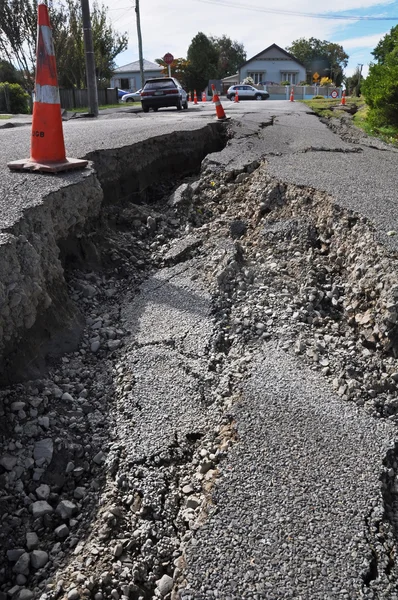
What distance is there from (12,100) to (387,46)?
46.3 ft

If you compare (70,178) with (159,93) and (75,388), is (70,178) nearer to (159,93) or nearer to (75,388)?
(75,388)

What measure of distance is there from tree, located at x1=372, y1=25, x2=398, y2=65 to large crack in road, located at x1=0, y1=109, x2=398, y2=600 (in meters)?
12.0

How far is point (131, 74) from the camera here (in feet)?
202

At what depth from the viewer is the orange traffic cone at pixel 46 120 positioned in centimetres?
475

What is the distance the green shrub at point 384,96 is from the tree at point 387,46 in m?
2.23

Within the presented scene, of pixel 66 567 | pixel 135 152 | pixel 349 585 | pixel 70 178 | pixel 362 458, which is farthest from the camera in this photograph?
pixel 135 152

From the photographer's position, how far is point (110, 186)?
Answer: 5.98 metres

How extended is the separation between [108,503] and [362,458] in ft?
4.02

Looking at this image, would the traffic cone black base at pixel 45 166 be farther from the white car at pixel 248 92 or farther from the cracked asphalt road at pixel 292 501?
the white car at pixel 248 92

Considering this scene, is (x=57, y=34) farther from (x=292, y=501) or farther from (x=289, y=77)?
(x=289, y=77)

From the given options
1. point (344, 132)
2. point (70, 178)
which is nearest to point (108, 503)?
point (70, 178)

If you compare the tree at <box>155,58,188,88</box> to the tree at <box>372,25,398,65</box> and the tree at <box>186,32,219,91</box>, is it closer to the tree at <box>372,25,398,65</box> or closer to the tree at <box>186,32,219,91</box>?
the tree at <box>186,32,219,91</box>

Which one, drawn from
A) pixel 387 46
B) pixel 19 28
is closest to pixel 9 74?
pixel 19 28

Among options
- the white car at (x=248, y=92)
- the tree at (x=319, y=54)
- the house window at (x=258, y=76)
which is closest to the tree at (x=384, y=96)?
the white car at (x=248, y=92)
